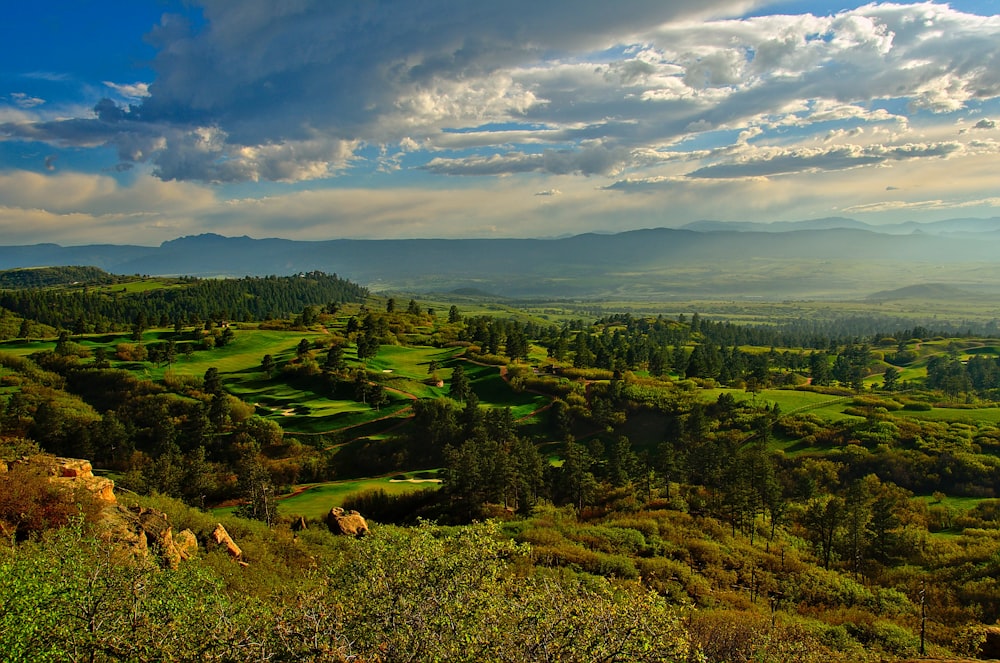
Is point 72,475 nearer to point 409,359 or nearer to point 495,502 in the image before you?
point 495,502

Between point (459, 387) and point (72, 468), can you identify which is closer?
point (72, 468)

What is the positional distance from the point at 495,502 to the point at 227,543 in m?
23.2

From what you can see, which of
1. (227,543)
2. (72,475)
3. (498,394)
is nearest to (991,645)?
(227,543)

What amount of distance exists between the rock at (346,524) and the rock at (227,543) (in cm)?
763

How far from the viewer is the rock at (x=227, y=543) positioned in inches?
1129

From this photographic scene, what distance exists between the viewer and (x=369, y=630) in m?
14.0

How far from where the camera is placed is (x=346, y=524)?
3681cm

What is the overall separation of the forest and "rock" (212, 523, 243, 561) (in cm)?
78

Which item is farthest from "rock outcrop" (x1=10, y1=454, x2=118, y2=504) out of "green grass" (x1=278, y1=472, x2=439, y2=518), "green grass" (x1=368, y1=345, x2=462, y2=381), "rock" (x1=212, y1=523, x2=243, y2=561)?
"green grass" (x1=368, y1=345, x2=462, y2=381)

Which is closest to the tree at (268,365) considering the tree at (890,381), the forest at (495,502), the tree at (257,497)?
the forest at (495,502)

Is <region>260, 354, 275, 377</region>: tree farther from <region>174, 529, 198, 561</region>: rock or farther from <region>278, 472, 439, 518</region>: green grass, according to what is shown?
<region>174, 529, 198, 561</region>: rock

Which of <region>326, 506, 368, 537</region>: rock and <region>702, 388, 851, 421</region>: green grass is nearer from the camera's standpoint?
<region>326, 506, 368, 537</region>: rock

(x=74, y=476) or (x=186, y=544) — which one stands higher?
(x=74, y=476)

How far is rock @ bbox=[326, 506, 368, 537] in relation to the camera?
36.2m
